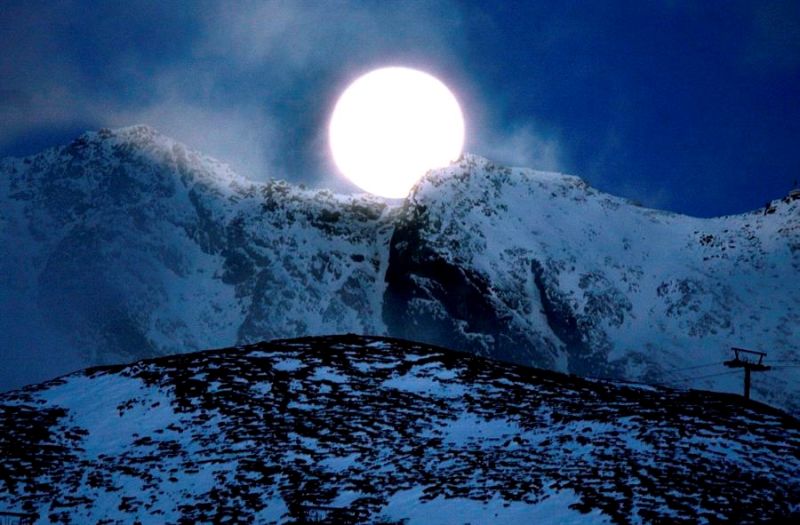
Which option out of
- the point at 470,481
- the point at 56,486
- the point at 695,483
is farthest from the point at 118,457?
the point at 695,483

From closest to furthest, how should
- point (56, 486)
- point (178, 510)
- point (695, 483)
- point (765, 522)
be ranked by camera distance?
point (765, 522)
point (695, 483)
point (178, 510)
point (56, 486)

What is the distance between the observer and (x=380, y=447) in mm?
26609

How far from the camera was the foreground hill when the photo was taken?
758 inches

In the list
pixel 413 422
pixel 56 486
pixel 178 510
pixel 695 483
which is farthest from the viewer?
pixel 413 422

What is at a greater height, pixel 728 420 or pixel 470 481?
pixel 728 420

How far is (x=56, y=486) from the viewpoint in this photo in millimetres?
23328

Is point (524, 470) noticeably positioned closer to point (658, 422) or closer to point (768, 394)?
point (658, 422)

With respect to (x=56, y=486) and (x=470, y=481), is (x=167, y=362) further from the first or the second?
(x=470, y=481)

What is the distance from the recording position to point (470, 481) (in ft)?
70.1

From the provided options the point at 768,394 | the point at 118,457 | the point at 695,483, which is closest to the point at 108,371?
the point at 118,457

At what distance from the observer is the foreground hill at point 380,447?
19.3 metres

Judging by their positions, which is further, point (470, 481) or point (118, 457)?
point (118, 457)

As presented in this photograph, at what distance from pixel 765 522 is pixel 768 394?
616ft

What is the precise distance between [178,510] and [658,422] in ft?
61.0
